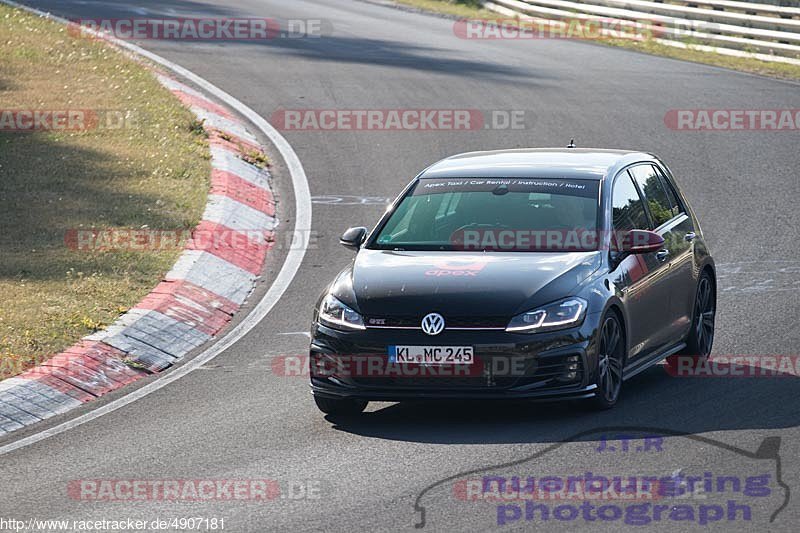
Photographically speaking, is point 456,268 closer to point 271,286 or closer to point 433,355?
point 433,355

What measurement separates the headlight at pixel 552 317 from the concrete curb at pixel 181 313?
11.1 ft

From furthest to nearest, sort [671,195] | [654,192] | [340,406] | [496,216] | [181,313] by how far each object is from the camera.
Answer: [181,313], [671,195], [654,192], [496,216], [340,406]

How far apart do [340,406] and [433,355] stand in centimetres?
94

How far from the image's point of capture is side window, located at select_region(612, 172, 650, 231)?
1005 cm

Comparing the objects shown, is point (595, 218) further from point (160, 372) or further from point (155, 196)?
point (155, 196)

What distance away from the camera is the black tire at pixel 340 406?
9.20 meters

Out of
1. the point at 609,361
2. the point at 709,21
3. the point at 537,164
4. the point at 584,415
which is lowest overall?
the point at 709,21

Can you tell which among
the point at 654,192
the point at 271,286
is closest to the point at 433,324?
the point at 654,192

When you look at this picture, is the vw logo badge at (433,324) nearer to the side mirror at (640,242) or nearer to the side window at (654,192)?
the side mirror at (640,242)

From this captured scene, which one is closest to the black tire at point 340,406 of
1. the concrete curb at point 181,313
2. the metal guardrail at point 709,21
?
the concrete curb at point 181,313

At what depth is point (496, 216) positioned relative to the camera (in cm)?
988

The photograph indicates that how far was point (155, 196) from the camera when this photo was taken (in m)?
Answer: 16.3

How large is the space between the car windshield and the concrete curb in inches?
96.1

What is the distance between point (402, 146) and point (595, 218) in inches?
418
